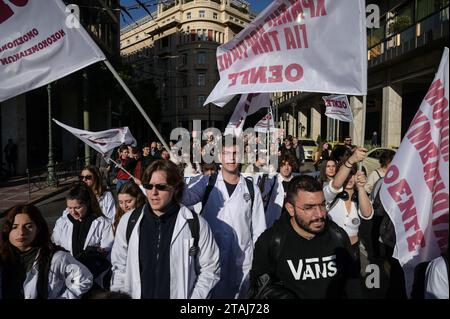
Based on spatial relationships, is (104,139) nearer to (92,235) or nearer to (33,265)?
(92,235)

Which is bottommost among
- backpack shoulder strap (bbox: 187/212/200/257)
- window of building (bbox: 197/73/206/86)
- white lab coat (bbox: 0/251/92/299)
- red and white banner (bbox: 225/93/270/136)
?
white lab coat (bbox: 0/251/92/299)

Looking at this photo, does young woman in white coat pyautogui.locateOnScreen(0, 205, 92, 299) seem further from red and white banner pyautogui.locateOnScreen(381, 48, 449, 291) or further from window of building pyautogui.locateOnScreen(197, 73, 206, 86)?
window of building pyautogui.locateOnScreen(197, 73, 206, 86)

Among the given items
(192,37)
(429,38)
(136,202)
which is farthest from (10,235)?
(192,37)

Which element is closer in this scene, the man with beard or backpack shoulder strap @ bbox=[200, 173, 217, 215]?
the man with beard

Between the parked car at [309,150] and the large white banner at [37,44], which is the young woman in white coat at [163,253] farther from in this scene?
the parked car at [309,150]

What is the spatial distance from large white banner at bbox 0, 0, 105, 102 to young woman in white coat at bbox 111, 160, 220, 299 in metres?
1.67

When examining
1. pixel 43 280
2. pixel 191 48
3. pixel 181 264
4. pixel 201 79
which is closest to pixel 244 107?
pixel 181 264

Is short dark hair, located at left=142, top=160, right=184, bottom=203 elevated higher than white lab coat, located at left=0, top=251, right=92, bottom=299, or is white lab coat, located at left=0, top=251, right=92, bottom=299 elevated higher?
short dark hair, located at left=142, top=160, right=184, bottom=203

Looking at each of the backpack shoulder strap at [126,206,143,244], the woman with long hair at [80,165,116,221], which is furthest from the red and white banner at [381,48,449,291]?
the woman with long hair at [80,165,116,221]

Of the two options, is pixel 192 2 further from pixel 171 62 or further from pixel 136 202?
pixel 136 202

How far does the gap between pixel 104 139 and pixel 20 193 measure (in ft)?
28.0

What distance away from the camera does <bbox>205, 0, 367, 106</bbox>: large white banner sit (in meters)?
3.13

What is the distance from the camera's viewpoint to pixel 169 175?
2549 millimetres
